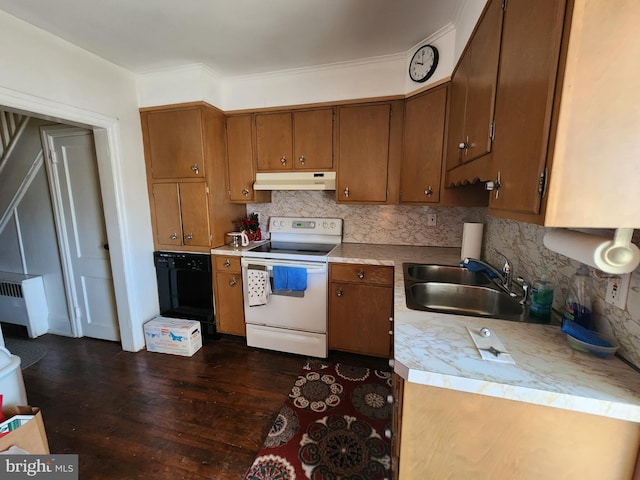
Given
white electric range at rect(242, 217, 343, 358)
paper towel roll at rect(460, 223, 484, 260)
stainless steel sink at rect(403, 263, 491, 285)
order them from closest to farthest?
1. stainless steel sink at rect(403, 263, 491, 285)
2. paper towel roll at rect(460, 223, 484, 260)
3. white electric range at rect(242, 217, 343, 358)

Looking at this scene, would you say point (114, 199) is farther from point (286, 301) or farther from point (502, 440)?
point (502, 440)

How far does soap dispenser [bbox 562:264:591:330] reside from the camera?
3.09ft

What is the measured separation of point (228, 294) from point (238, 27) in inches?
83.0

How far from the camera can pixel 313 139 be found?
240cm

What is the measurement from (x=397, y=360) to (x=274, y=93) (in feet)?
8.13

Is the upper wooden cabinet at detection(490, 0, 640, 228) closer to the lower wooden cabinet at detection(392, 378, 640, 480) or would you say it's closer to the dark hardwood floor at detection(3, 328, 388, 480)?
the lower wooden cabinet at detection(392, 378, 640, 480)

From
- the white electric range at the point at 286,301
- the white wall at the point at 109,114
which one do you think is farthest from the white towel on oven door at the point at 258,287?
the white wall at the point at 109,114

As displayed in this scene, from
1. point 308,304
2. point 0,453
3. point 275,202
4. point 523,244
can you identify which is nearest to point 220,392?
point 308,304

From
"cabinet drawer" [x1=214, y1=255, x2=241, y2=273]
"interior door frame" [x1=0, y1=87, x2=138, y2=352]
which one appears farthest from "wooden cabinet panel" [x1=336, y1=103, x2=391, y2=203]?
"interior door frame" [x1=0, y1=87, x2=138, y2=352]

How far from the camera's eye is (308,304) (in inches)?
90.0

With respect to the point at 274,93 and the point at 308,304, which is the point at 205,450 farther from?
the point at 274,93

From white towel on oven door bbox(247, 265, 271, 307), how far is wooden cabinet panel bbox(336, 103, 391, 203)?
0.97m

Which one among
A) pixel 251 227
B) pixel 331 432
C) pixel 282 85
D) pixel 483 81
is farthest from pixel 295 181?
pixel 331 432

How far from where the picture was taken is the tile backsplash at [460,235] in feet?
2.72
